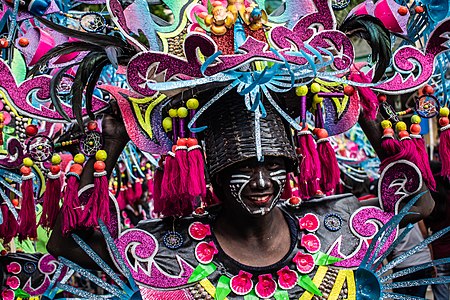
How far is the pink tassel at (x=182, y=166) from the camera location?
317 centimetres

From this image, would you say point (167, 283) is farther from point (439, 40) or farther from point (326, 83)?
point (439, 40)

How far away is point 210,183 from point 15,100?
922 millimetres

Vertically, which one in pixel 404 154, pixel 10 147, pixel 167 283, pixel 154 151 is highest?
pixel 10 147

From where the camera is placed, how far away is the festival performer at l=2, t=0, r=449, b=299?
10.2 ft

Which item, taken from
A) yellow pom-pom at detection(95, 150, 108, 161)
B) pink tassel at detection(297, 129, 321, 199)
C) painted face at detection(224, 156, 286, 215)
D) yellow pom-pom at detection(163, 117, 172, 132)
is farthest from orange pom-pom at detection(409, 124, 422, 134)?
yellow pom-pom at detection(95, 150, 108, 161)

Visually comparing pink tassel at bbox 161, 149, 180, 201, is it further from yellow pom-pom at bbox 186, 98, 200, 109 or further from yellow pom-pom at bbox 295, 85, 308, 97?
yellow pom-pom at bbox 295, 85, 308, 97

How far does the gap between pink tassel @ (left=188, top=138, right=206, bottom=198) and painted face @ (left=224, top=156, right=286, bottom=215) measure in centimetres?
13

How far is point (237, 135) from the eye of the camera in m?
3.22

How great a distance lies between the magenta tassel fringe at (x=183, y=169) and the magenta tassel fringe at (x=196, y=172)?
1cm

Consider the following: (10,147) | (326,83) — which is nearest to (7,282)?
(10,147)

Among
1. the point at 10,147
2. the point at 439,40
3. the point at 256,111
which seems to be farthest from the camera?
the point at 10,147

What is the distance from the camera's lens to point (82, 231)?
3279mm

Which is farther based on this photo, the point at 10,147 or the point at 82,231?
the point at 10,147

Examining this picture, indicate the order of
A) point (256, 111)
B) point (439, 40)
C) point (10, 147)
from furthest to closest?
1. point (10, 147)
2. point (439, 40)
3. point (256, 111)
